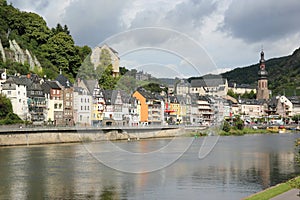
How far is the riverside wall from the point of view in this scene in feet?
180

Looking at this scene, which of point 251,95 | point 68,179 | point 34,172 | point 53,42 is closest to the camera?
point 68,179

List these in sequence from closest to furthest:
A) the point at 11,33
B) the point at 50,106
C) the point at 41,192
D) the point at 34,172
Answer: the point at 41,192 < the point at 34,172 < the point at 50,106 < the point at 11,33

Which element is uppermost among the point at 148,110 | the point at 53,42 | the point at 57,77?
the point at 53,42

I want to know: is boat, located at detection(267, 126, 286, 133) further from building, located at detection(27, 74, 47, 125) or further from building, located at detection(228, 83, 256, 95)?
building, located at detection(228, 83, 256, 95)

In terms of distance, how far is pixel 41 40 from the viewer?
91.1 metres

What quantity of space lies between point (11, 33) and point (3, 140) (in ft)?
115

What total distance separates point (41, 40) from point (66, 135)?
34.3m

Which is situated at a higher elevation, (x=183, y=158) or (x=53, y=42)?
(x=53, y=42)

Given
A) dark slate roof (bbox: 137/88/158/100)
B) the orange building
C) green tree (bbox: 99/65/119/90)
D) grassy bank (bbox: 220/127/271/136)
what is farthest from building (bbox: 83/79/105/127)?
grassy bank (bbox: 220/127/271/136)

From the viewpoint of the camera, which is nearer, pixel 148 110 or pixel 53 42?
pixel 148 110

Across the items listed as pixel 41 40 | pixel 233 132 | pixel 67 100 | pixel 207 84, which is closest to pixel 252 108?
pixel 233 132

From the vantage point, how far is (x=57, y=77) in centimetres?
7800

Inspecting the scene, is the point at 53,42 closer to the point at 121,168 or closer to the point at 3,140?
the point at 3,140

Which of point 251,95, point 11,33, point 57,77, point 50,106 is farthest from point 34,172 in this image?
point 251,95
